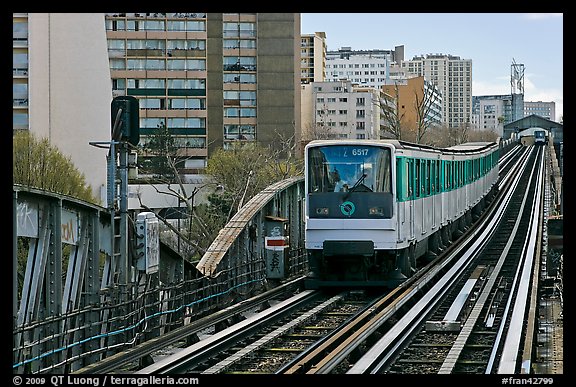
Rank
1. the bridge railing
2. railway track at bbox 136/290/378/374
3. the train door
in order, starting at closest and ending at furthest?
the bridge railing < railway track at bbox 136/290/378/374 < the train door

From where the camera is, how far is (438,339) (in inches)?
520

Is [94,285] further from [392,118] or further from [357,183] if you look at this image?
[392,118]

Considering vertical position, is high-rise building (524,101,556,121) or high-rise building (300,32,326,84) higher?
high-rise building (300,32,326,84)

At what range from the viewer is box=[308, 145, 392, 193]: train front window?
53.7ft

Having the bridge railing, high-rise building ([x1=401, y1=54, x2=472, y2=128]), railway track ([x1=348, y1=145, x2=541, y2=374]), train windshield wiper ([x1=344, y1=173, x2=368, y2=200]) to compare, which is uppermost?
high-rise building ([x1=401, y1=54, x2=472, y2=128])

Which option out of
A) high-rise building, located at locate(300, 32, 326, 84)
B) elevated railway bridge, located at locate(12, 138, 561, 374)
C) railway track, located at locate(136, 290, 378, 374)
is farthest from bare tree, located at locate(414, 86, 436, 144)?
high-rise building, located at locate(300, 32, 326, 84)

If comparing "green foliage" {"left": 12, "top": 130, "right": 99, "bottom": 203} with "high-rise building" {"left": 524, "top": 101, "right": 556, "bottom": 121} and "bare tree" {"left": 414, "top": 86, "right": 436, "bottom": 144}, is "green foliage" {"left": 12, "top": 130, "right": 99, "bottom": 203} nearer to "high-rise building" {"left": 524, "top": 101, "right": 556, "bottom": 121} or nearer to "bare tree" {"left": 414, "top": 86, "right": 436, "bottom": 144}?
"bare tree" {"left": 414, "top": 86, "right": 436, "bottom": 144}

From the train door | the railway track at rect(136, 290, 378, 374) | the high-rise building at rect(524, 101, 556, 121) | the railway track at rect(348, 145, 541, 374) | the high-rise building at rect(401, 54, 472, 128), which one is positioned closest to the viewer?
the railway track at rect(136, 290, 378, 374)

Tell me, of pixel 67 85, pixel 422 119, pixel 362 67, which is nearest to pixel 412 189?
pixel 67 85

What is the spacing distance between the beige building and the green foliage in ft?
14.3

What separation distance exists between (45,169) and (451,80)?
104954mm

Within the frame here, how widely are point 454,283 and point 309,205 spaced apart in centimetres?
367

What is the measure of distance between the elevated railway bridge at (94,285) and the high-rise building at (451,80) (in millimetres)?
56415

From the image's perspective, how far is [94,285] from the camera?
11031 millimetres
